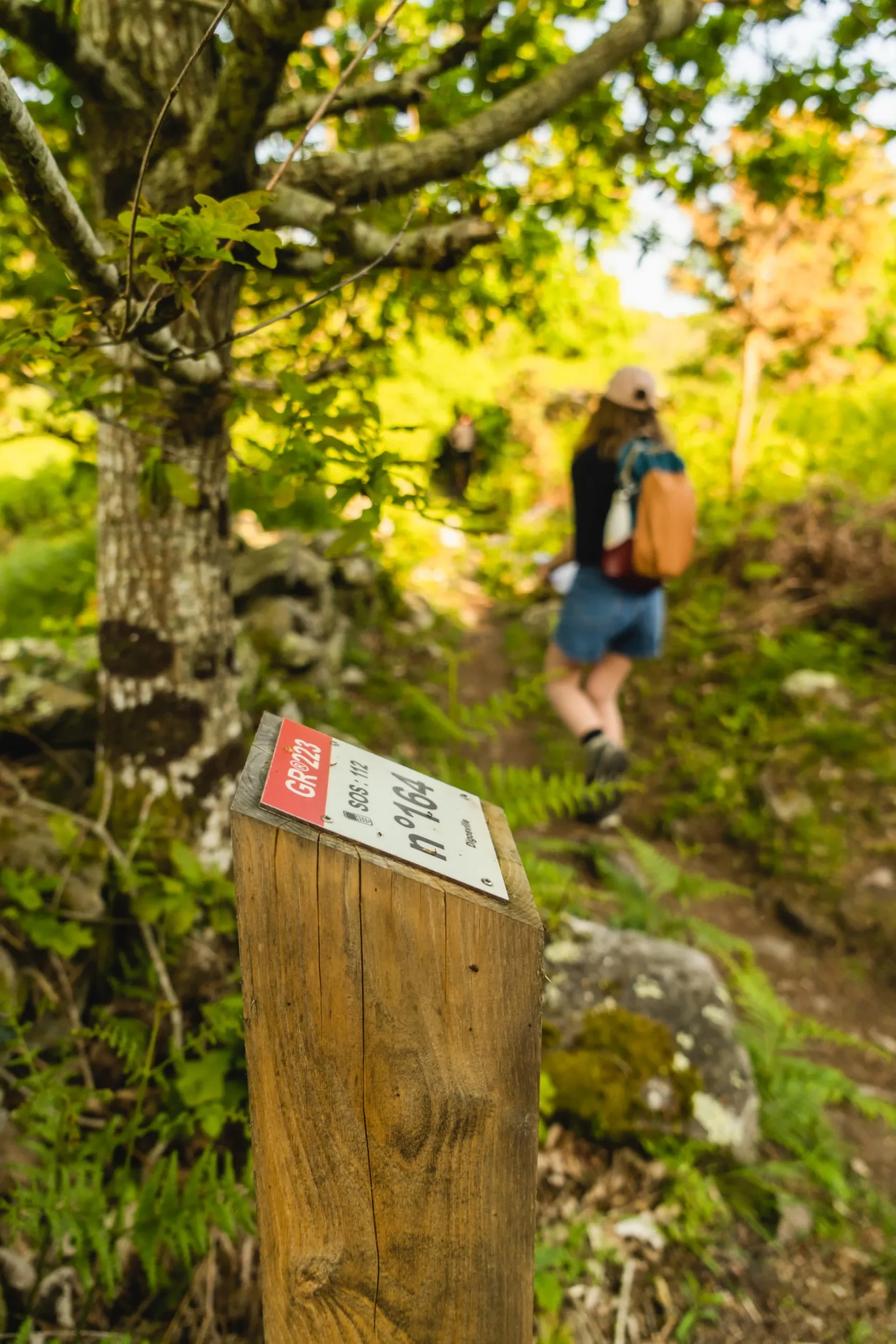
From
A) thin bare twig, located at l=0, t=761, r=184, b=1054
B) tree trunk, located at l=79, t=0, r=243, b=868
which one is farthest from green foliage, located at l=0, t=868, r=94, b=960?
tree trunk, located at l=79, t=0, r=243, b=868

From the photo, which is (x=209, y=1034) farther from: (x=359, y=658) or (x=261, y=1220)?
(x=359, y=658)

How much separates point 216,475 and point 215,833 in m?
1.25

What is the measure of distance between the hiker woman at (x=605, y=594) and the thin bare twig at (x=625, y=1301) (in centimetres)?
224

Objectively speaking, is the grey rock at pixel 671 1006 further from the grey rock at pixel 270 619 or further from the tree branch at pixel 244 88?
the tree branch at pixel 244 88

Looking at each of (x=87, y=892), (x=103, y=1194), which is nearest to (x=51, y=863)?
(x=87, y=892)

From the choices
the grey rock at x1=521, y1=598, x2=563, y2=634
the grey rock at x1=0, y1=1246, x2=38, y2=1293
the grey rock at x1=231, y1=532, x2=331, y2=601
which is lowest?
the grey rock at x1=0, y1=1246, x2=38, y2=1293

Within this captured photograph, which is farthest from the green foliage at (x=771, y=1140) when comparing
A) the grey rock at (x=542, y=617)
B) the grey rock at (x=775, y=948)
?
the grey rock at (x=542, y=617)

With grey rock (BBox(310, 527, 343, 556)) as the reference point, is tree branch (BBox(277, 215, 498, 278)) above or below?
above

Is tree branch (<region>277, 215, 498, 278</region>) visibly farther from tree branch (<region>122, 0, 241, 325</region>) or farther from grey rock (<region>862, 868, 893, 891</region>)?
grey rock (<region>862, 868, 893, 891</region>)

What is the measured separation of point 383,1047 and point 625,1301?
6.44ft

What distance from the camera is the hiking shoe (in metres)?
4.29

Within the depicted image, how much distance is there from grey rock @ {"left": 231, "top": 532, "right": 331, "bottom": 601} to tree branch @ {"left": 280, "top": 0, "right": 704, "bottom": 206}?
3.40 meters

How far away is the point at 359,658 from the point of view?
6.20 meters

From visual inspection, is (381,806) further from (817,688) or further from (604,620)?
(817,688)
